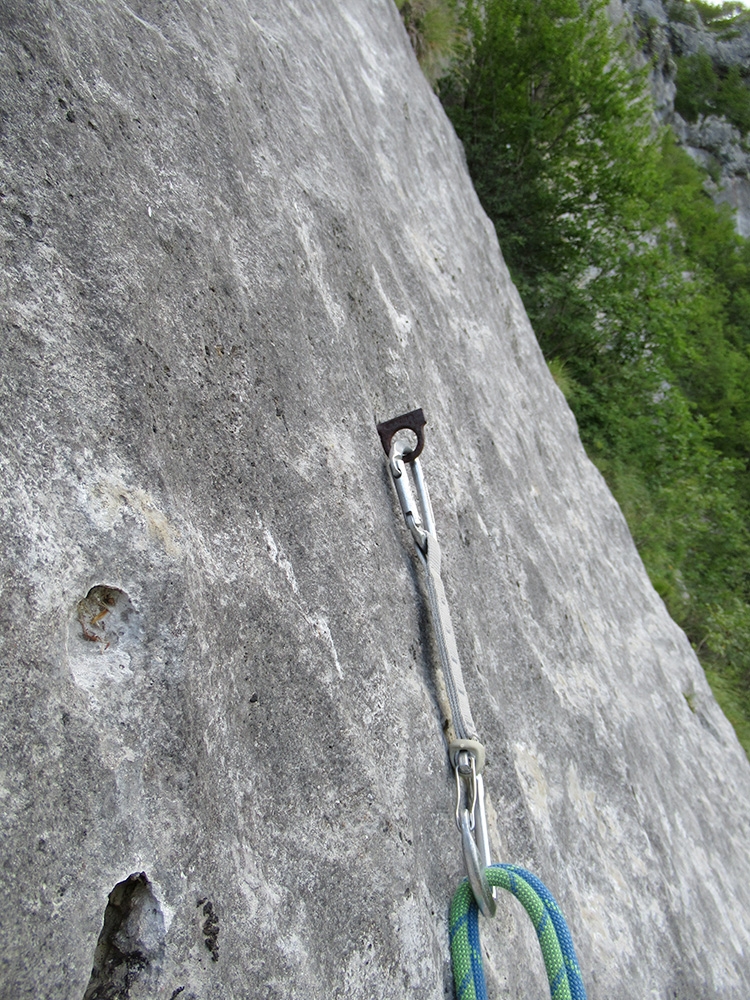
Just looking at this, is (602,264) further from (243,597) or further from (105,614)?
(105,614)

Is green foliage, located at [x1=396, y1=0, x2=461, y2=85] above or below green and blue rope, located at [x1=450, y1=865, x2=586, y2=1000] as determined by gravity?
above

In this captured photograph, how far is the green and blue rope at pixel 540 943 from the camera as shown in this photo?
1.23 meters

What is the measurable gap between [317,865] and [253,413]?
0.84 meters

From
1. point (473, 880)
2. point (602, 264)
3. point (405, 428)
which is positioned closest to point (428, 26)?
point (602, 264)

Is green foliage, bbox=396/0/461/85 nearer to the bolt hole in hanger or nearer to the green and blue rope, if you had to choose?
the bolt hole in hanger

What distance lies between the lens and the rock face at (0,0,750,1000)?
36.6 inches

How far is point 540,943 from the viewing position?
125 centimetres

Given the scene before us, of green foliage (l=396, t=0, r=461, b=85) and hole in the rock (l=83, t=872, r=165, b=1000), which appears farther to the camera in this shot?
green foliage (l=396, t=0, r=461, b=85)

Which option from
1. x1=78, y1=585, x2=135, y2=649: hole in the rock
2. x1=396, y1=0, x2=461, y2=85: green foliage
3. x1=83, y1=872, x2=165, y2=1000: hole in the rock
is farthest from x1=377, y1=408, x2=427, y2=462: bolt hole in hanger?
x1=396, y1=0, x2=461, y2=85: green foliage

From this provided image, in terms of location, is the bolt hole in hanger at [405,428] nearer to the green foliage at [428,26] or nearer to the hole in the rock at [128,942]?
the hole in the rock at [128,942]

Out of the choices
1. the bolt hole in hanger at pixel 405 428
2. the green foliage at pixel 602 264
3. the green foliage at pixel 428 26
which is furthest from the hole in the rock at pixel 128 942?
the green foliage at pixel 602 264

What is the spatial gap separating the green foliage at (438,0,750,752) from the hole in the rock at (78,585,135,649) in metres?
7.21

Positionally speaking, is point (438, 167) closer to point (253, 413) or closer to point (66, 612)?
point (253, 413)

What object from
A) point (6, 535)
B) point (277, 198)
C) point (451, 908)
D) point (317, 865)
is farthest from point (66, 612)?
point (277, 198)
